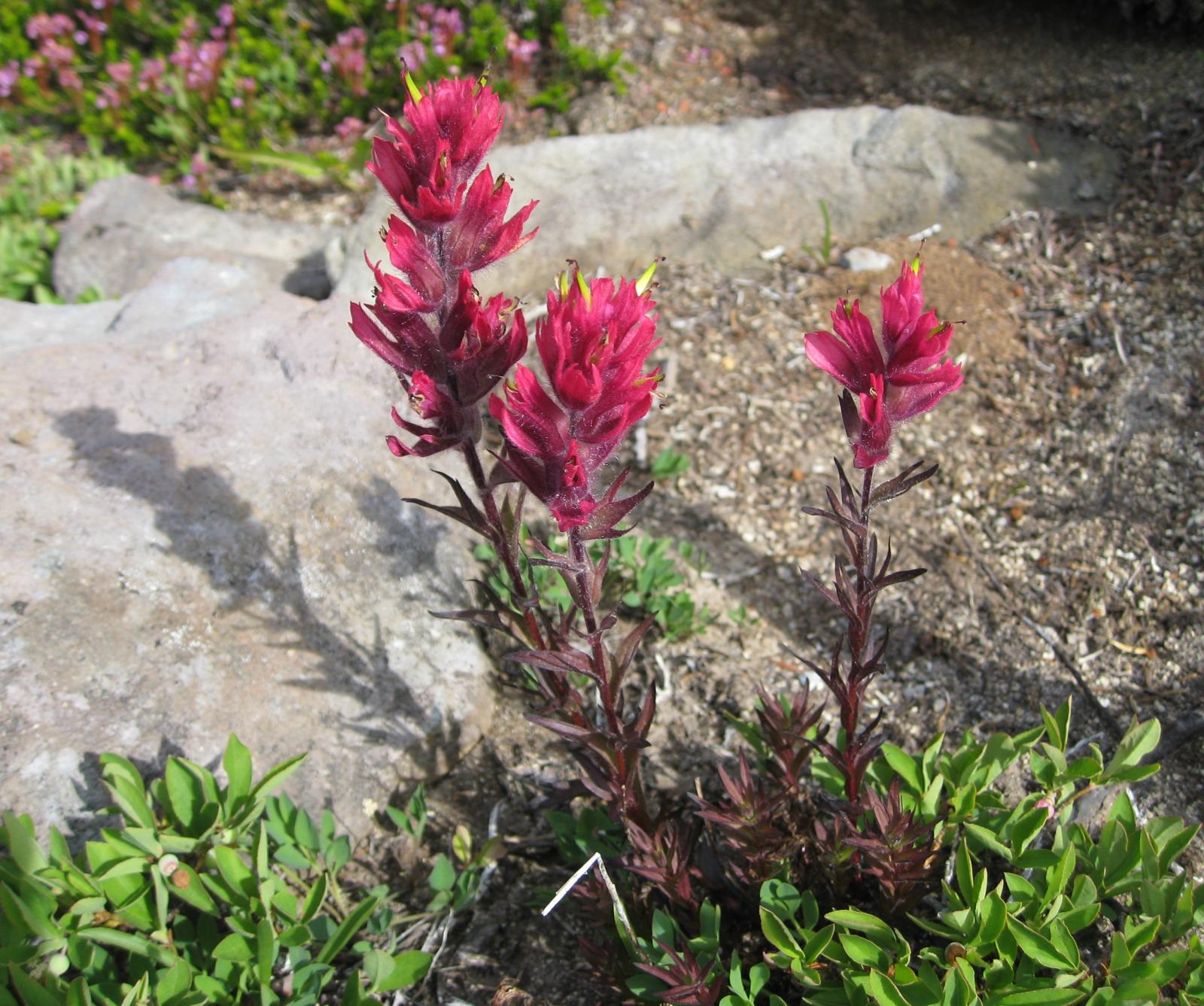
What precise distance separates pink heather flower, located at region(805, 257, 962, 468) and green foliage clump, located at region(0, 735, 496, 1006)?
177 cm

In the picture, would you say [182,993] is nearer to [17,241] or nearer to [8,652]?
[8,652]

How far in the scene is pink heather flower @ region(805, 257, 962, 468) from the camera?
191cm

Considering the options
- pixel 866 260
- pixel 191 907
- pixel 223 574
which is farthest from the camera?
pixel 866 260

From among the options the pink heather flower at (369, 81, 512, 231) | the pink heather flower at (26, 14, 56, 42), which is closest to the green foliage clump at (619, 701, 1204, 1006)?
the pink heather flower at (369, 81, 512, 231)

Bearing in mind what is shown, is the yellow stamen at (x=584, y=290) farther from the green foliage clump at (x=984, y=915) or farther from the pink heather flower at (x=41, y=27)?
the pink heather flower at (x=41, y=27)

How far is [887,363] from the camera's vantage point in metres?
1.96

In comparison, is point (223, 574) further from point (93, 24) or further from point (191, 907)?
point (93, 24)

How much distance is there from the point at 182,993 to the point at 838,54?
21.0 feet

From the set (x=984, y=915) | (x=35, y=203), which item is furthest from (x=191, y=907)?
(x=35, y=203)

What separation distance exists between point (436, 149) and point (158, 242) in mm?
4216

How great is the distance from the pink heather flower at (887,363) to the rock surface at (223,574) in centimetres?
181

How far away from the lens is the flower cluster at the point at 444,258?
1.92 metres

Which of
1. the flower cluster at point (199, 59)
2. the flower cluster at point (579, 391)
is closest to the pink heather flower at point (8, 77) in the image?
the flower cluster at point (199, 59)

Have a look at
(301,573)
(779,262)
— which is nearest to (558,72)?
(779,262)
